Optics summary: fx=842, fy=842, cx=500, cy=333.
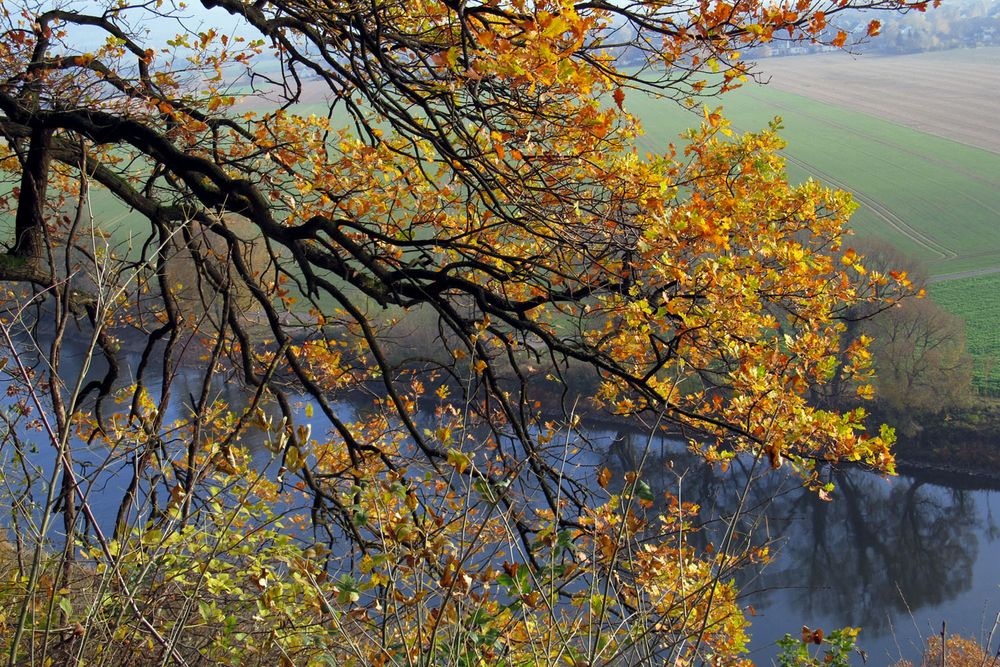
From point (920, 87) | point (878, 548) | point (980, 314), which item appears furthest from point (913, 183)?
point (878, 548)

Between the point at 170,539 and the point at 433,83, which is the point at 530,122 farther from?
the point at 170,539

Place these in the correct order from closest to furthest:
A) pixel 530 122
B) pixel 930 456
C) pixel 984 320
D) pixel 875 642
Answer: pixel 530 122 → pixel 875 642 → pixel 930 456 → pixel 984 320

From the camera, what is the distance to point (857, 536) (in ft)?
66.0

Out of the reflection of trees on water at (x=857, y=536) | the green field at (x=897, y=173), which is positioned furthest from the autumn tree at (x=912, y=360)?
the green field at (x=897, y=173)

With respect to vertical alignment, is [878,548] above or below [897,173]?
below

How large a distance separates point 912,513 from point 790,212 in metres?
18.3

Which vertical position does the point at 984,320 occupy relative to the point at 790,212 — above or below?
below

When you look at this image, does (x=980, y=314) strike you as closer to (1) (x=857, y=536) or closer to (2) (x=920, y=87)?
(1) (x=857, y=536)

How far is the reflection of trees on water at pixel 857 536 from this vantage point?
57.2 feet

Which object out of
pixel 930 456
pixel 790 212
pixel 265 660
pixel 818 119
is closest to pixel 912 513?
pixel 930 456

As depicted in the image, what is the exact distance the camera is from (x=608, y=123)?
4.61 meters

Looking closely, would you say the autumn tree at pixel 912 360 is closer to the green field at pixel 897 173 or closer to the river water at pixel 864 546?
the river water at pixel 864 546

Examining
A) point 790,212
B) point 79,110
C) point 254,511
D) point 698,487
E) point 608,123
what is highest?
point 79,110

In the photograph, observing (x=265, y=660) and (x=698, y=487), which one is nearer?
(x=265, y=660)
